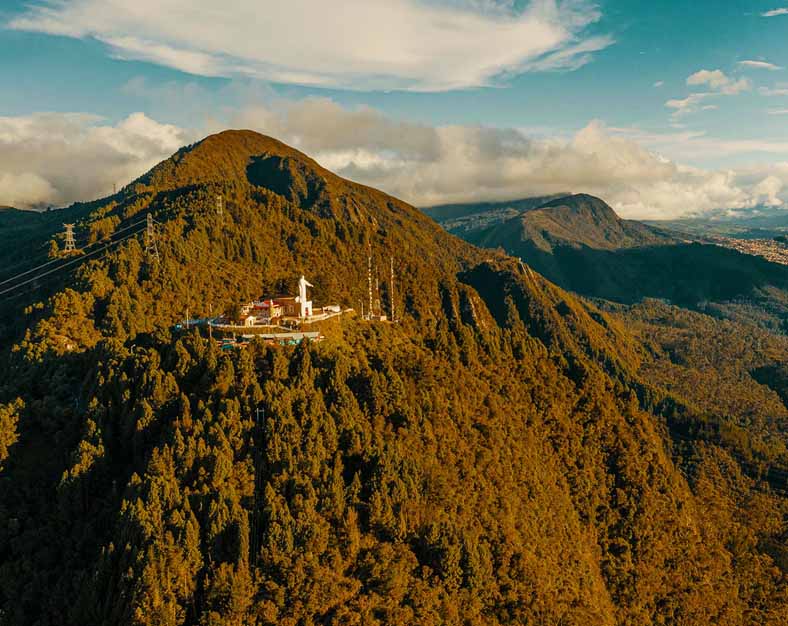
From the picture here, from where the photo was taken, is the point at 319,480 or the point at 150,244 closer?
the point at 319,480

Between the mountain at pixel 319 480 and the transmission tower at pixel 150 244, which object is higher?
the transmission tower at pixel 150 244

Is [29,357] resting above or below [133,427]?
above

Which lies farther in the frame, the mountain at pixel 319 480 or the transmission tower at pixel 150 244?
the transmission tower at pixel 150 244

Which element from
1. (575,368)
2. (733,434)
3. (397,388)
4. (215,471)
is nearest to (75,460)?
(215,471)

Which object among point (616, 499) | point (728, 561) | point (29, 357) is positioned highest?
point (29, 357)

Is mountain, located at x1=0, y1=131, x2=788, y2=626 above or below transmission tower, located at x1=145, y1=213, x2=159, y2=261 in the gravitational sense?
below

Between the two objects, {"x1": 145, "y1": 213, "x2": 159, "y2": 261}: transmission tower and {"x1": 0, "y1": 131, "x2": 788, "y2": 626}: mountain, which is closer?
{"x1": 0, "y1": 131, "x2": 788, "y2": 626}: mountain

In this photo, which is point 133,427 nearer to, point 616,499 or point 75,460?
point 75,460

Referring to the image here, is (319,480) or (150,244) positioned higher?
(150,244)
